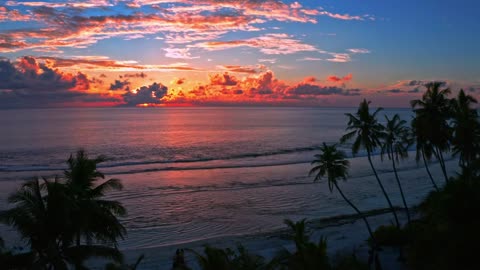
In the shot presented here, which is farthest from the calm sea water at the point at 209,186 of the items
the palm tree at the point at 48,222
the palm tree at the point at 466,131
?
the palm tree at the point at 48,222

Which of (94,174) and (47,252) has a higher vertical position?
(94,174)

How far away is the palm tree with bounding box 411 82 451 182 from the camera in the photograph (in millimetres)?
24250

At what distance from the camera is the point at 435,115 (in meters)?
24.4

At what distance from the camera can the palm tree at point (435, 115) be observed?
2425 centimetres

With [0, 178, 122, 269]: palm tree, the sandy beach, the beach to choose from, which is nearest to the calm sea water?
the beach

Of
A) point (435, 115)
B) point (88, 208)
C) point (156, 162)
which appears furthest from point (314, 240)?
point (156, 162)

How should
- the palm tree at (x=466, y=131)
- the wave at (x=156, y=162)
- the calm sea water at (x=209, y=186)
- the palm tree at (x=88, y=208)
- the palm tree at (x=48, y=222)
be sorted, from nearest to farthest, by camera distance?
1. the palm tree at (x=48, y=222)
2. the palm tree at (x=88, y=208)
3. the palm tree at (x=466, y=131)
4. the calm sea water at (x=209, y=186)
5. the wave at (x=156, y=162)

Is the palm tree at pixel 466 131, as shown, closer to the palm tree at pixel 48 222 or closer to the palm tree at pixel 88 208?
the palm tree at pixel 88 208

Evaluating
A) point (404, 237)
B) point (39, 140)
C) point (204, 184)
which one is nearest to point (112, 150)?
point (39, 140)

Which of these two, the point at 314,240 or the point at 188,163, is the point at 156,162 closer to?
the point at 188,163

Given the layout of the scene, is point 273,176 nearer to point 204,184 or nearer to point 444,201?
point 204,184

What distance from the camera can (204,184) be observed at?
147 feet

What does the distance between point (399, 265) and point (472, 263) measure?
8.08 m

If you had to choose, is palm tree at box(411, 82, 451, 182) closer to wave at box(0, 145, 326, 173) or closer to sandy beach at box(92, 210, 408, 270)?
sandy beach at box(92, 210, 408, 270)
